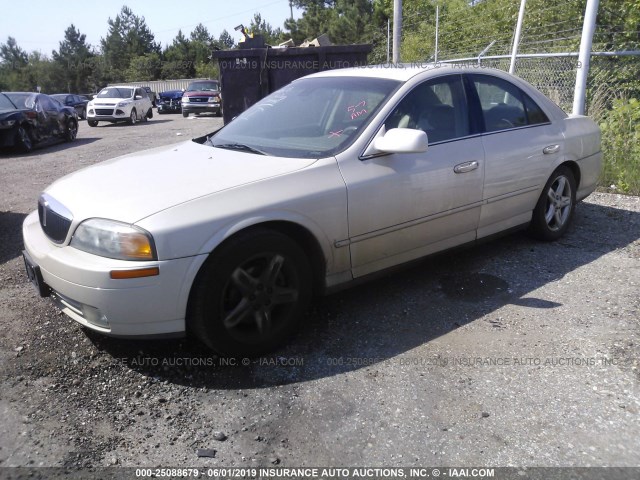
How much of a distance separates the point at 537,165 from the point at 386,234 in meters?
1.76

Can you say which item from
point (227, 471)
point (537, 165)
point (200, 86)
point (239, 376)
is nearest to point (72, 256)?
point (239, 376)

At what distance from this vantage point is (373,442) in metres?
2.58

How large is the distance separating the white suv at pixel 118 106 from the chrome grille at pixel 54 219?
1942 centimetres

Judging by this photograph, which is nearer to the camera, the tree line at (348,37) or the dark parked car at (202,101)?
the tree line at (348,37)

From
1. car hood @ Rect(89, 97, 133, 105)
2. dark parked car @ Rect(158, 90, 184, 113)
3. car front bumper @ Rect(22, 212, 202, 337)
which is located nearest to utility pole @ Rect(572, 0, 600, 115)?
car front bumper @ Rect(22, 212, 202, 337)

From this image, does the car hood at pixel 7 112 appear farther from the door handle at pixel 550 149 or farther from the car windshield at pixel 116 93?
the door handle at pixel 550 149

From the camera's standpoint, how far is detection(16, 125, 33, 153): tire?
12.3 metres

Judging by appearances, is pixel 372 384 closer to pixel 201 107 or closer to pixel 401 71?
pixel 401 71

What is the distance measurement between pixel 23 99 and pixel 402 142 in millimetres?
12284

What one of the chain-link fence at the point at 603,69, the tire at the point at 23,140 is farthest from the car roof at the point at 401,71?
the tire at the point at 23,140

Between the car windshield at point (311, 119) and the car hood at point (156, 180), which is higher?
the car windshield at point (311, 119)

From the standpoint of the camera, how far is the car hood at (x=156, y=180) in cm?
296

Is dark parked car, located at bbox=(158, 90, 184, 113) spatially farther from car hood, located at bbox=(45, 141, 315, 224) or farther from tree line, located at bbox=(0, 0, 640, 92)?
car hood, located at bbox=(45, 141, 315, 224)

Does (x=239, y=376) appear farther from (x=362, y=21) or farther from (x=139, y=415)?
(x=362, y=21)
